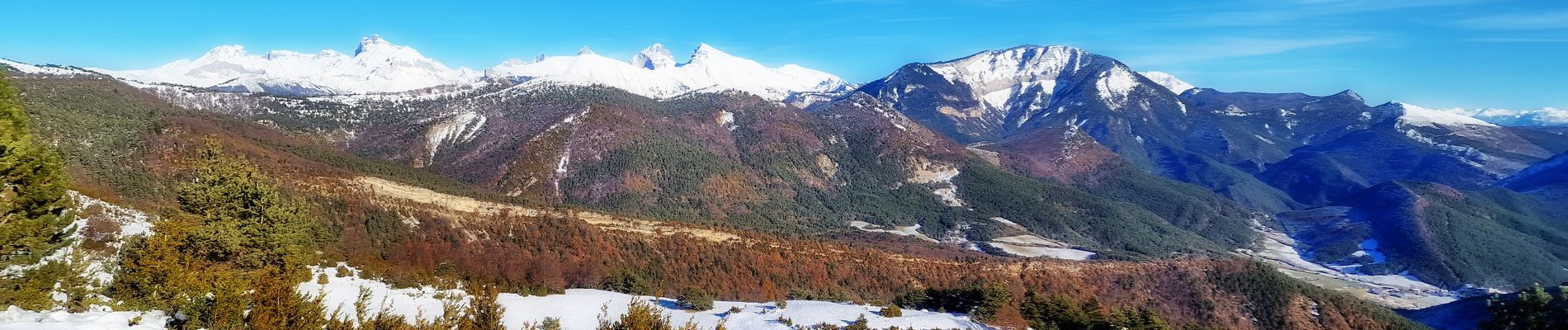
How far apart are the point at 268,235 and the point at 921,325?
2225 cm

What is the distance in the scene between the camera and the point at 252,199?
23391 millimetres

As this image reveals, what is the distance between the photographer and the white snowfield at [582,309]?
2436cm

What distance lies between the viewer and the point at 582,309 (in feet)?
87.5

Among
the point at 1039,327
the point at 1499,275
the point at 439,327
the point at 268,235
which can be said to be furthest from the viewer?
the point at 1499,275

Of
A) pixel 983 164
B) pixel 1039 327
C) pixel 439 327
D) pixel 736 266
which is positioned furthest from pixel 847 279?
pixel 983 164

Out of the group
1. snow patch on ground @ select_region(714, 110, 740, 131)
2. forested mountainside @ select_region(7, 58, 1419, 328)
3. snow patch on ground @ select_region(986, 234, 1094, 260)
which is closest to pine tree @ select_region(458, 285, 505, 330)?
forested mountainside @ select_region(7, 58, 1419, 328)

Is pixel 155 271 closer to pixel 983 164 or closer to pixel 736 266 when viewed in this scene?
pixel 736 266

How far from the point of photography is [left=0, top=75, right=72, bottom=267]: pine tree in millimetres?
16172

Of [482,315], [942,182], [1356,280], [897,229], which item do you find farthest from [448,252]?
[1356,280]

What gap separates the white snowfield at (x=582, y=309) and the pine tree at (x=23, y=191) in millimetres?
6900

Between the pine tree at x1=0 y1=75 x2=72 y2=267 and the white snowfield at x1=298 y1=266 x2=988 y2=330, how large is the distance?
690 centimetres

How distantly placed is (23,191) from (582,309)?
1519 centimetres

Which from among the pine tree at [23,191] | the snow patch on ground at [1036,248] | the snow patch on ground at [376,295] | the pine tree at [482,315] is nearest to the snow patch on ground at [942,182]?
the snow patch on ground at [1036,248]

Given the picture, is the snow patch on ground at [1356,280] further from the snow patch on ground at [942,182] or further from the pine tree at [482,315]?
the pine tree at [482,315]
